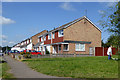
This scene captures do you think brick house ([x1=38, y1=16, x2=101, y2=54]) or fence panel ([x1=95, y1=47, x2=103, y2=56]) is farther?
fence panel ([x1=95, y1=47, x2=103, y2=56])

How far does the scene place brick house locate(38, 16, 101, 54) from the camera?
3145cm

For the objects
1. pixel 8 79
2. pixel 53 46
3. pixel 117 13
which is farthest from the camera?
pixel 53 46

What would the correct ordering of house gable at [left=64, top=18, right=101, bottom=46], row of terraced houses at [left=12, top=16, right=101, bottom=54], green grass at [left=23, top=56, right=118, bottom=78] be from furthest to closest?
1. house gable at [left=64, top=18, right=101, bottom=46]
2. row of terraced houses at [left=12, top=16, right=101, bottom=54]
3. green grass at [left=23, top=56, right=118, bottom=78]

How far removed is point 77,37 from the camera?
32.5 meters

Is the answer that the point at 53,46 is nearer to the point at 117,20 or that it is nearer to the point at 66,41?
the point at 66,41

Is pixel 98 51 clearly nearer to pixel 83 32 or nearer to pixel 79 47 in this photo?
pixel 79 47

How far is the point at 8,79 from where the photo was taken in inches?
328

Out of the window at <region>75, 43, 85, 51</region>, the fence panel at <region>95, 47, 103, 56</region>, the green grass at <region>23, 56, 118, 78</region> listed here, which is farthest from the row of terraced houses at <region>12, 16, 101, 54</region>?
the green grass at <region>23, 56, 118, 78</region>

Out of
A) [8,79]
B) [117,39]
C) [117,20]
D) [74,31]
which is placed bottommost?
[8,79]

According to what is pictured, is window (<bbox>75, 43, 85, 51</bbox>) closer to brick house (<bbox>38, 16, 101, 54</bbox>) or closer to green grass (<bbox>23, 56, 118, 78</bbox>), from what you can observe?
brick house (<bbox>38, 16, 101, 54</bbox>)

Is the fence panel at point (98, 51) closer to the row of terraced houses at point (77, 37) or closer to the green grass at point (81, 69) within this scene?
the row of terraced houses at point (77, 37)

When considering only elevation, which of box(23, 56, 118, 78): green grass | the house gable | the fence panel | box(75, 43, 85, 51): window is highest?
the house gable

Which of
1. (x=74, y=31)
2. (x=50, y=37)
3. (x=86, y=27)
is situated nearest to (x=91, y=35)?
(x=86, y=27)

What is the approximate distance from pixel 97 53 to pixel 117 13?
26.5 m
